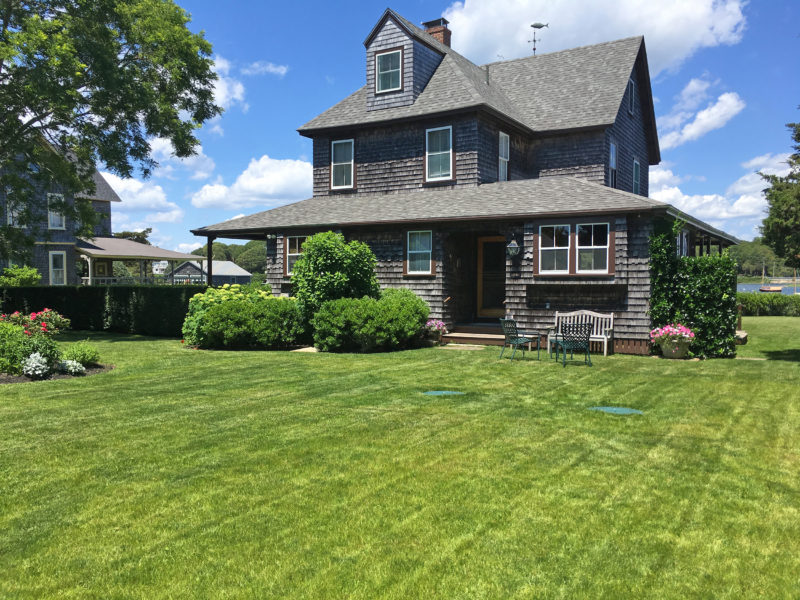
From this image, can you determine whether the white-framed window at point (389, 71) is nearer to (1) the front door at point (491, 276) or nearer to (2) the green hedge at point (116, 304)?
(1) the front door at point (491, 276)

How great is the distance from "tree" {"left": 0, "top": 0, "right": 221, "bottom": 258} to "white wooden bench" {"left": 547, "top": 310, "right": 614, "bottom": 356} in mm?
15922

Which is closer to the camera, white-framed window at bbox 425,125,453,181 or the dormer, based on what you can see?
white-framed window at bbox 425,125,453,181

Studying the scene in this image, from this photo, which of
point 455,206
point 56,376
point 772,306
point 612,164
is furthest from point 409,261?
point 772,306

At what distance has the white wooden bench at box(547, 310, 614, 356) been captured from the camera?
14.6 metres

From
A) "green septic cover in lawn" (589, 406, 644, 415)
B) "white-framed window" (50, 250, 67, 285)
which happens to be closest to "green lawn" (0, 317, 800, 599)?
"green septic cover in lawn" (589, 406, 644, 415)

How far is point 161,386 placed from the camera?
989 cm

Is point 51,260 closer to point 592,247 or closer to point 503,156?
point 503,156

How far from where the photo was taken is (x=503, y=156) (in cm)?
2019

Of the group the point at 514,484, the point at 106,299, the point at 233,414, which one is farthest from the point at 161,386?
the point at 106,299

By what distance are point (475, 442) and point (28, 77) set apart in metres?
19.2

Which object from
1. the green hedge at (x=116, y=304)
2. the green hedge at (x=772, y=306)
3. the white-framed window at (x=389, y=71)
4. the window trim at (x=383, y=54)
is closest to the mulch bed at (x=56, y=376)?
the green hedge at (x=116, y=304)

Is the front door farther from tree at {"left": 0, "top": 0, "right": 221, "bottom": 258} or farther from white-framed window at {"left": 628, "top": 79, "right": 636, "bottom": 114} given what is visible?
tree at {"left": 0, "top": 0, "right": 221, "bottom": 258}

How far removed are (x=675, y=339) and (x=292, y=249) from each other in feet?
38.9

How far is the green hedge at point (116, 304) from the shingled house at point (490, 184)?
8.78ft
